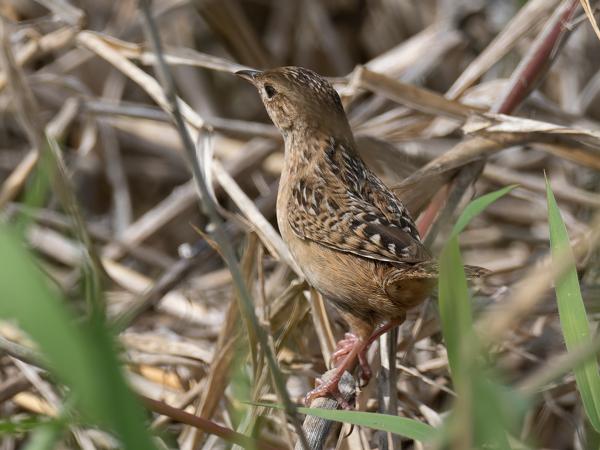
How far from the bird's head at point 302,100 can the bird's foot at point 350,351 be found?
64cm

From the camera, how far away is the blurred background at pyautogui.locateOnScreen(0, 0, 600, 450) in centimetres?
250

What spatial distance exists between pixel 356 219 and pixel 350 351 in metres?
0.34

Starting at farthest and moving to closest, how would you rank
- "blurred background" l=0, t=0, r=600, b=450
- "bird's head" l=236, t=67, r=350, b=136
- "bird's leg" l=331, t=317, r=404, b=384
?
"bird's head" l=236, t=67, r=350, b=136, "blurred background" l=0, t=0, r=600, b=450, "bird's leg" l=331, t=317, r=404, b=384

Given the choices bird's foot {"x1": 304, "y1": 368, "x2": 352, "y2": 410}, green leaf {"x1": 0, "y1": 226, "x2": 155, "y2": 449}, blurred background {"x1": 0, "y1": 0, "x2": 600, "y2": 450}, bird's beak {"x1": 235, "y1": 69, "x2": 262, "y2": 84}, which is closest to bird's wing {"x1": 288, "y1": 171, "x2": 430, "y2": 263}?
blurred background {"x1": 0, "y1": 0, "x2": 600, "y2": 450}

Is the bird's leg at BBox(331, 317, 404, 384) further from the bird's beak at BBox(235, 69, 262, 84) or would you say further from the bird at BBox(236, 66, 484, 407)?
the bird's beak at BBox(235, 69, 262, 84)

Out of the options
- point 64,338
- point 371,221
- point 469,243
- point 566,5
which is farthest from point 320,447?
point 469,243

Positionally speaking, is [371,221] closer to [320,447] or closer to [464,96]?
[320,447]

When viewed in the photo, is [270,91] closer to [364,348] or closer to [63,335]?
[364,348]

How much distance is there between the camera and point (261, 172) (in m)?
4.10

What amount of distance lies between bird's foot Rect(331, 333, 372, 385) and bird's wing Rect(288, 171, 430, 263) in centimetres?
27

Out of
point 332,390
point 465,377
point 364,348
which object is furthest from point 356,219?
point 465,377

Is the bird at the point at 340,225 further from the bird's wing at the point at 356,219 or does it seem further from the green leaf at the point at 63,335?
the green leaf at the point at 63,335

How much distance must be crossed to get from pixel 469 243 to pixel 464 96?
98 cm

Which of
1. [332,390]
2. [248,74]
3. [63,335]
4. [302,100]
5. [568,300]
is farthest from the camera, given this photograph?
[248,74]
